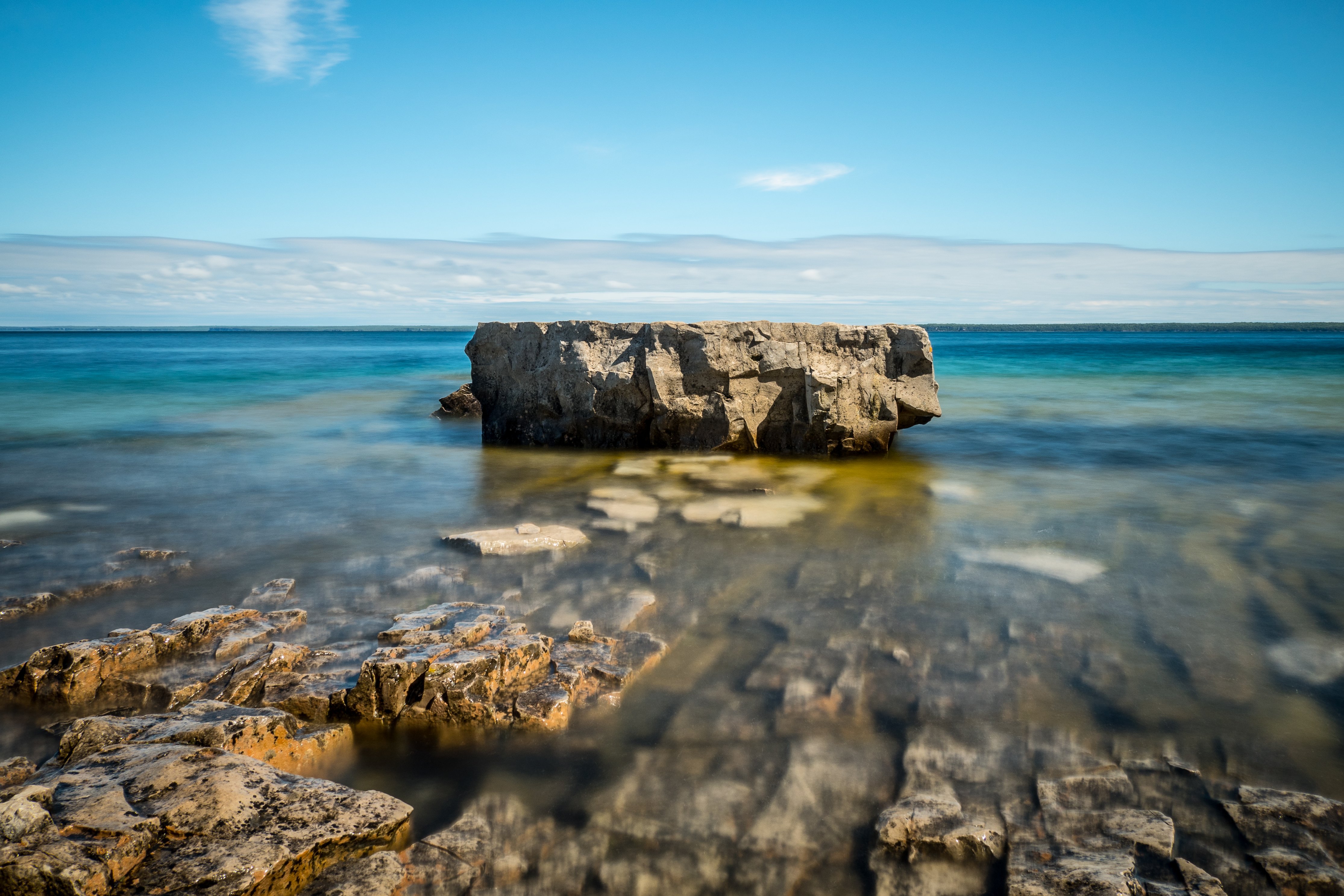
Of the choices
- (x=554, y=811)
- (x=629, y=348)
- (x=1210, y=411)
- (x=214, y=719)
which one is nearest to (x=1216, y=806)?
(x=554, y=811)

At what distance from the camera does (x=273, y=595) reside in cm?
425

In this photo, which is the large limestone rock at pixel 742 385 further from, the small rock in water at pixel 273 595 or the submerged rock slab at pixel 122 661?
the submerged rock slab at pixel 122 661

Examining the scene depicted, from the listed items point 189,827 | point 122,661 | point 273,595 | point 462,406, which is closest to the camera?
point 189,827

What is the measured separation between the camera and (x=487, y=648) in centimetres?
322

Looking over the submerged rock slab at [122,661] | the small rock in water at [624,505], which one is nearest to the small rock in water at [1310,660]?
the small rock in water at [624,505]

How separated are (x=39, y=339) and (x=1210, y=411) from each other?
103 meters

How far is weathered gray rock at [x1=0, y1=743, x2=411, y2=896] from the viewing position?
6.24 ft

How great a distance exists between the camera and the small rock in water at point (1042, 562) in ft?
15.4

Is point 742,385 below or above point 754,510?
above

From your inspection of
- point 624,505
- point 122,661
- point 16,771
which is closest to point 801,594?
point 624,505

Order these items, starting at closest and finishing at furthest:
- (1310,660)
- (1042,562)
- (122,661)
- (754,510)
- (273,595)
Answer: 1. (122,661)
2. (1310,660)
3. (273,595)
4. (1042,562)
5. (754,510)

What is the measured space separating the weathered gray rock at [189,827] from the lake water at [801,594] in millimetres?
299

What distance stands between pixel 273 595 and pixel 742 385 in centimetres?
567

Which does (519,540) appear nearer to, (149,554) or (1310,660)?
(149,554)
